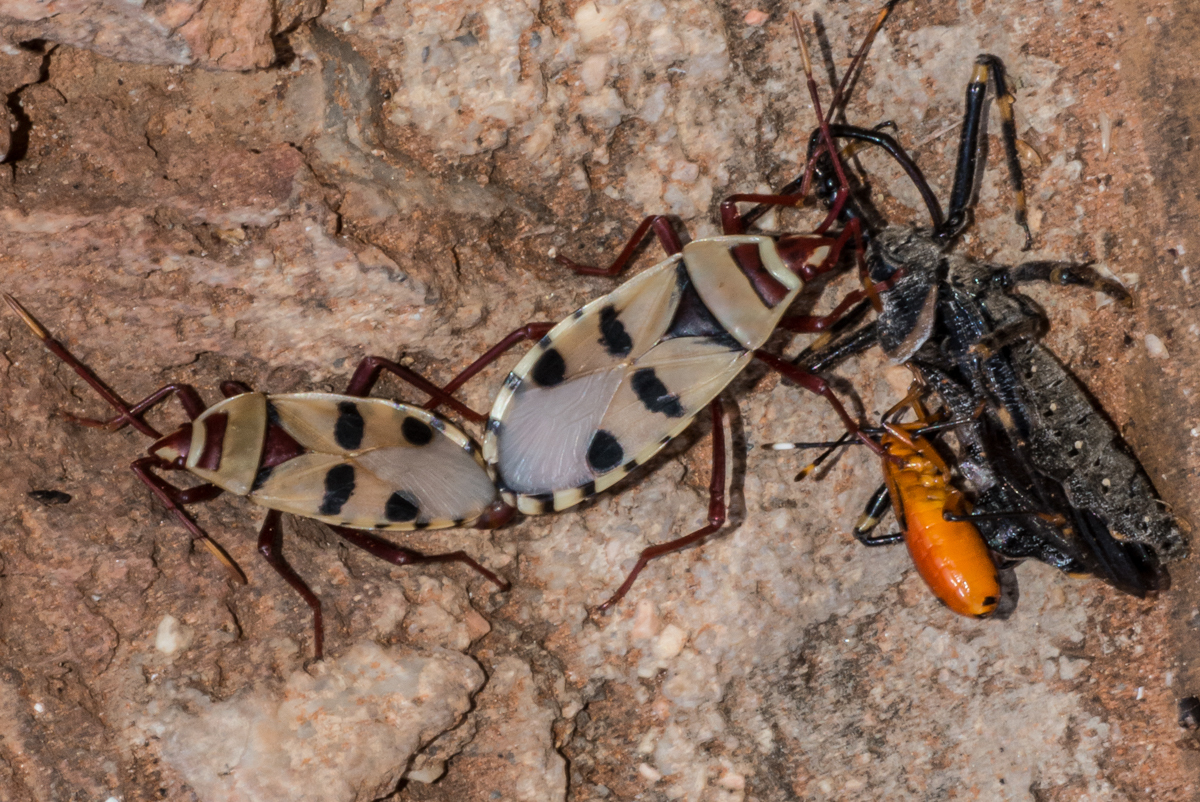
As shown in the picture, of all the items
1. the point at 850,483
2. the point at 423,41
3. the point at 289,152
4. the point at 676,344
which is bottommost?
the point at 850,483

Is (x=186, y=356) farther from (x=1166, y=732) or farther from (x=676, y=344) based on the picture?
(x=1166, y=732)

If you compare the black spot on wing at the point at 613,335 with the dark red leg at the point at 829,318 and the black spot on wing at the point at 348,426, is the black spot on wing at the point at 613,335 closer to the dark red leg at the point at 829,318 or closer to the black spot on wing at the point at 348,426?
the dark red leg at the point at 829,318

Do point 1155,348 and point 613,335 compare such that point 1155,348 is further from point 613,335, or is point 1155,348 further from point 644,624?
point 644,624

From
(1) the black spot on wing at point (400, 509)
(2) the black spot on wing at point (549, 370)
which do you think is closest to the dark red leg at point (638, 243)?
(2) the black spot on wing at point (549, 370)

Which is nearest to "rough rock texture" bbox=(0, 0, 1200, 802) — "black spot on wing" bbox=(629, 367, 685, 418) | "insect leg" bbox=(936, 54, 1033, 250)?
"insect leg" bbox=(936, 54, 1033, 250)

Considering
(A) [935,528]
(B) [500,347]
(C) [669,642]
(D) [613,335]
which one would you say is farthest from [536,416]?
(A) [935,528]

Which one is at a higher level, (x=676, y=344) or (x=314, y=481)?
(x=676, y=344)


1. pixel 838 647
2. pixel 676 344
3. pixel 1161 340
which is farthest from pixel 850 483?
pixel 1161 340
